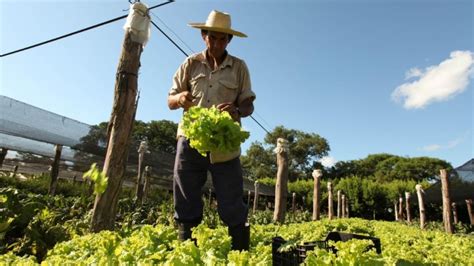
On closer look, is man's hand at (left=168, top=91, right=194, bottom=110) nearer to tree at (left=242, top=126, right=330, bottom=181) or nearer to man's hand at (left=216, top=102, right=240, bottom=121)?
man's hand at (left=216, top=102, right=240, bottom=121)

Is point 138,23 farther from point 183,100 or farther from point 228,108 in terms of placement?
point 228,108

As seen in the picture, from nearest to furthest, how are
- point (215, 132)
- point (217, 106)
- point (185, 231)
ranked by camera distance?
1. point (215, 132)
2. point (217, 106)
3. point (185, 231)

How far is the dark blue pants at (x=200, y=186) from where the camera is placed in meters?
2.91

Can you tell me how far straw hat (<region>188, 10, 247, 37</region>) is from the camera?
3056 millimetres

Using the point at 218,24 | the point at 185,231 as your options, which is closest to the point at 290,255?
the point at 185,231

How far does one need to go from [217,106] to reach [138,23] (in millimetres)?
2294

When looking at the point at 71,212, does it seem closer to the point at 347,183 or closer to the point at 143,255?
the point at 143,255

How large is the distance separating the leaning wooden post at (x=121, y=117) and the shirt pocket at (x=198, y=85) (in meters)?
1.37

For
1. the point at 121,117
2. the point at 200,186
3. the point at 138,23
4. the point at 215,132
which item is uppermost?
the point at 138,23

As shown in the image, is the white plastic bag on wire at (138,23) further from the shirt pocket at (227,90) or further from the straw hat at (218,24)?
the shirt pocket at (227,90)

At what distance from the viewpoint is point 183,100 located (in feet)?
9.95

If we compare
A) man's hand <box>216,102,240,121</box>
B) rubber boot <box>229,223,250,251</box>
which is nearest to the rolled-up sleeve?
man's hand <box>216,102,240,121</box>

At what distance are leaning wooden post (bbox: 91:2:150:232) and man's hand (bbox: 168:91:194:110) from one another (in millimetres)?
1319

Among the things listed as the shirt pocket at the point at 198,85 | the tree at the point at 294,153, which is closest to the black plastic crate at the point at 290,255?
the shirt pocket at the point at 198,85
